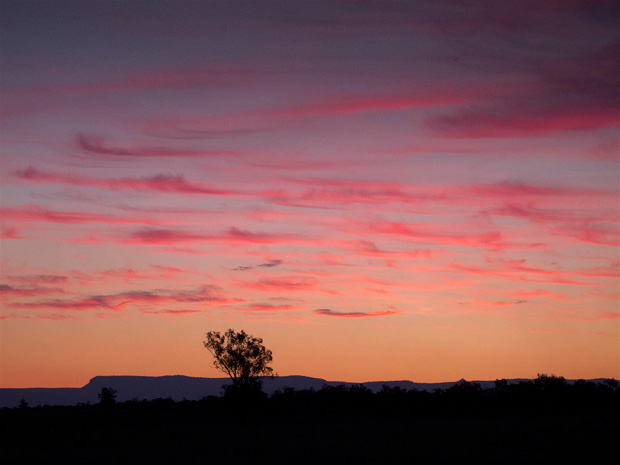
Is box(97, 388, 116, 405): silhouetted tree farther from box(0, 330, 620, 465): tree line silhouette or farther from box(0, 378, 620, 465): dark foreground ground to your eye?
box(0, 378, 620, 465): dark foreground ground

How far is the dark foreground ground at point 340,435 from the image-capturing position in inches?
1752

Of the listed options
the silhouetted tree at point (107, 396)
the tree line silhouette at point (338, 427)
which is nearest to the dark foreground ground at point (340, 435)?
the tree line silhouette at point (338, 427)

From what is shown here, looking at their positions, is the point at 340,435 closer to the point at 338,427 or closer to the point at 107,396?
the point at 338,427

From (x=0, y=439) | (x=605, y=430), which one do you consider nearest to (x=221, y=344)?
(x=0, y=439)

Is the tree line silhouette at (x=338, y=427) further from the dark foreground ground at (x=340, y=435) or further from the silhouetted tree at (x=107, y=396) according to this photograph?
the silhouetted tree at (x=107, y=396)

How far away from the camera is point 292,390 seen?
10888 centimetres

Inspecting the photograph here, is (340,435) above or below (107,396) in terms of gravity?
below

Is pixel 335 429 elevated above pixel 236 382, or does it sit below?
below

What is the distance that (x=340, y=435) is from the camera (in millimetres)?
58219

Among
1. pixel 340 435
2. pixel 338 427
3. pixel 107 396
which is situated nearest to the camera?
pixel 340 435

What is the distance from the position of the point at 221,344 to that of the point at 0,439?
2006 inches

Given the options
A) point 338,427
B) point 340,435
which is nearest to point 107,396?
point 338,427

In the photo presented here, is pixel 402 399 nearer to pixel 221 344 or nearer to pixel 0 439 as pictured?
pixel 221 344

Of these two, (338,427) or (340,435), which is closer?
(340,435)
